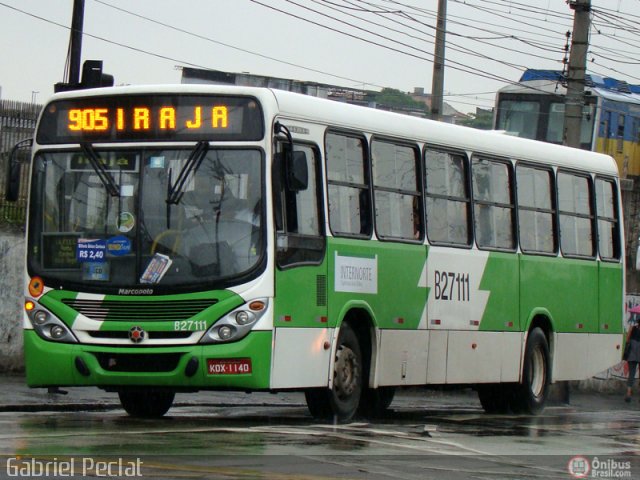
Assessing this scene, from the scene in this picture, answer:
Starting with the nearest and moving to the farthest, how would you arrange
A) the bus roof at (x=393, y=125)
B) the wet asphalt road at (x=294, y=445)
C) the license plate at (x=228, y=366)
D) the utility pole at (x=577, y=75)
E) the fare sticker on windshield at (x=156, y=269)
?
the wet asphalt road at (x=294, y=445), the license plate at (x=228, y=366), the fare sticker on windshield at (x=156, y=269), the bus roof at (x=393, y=125), the utility pole at (x=577, y=75)

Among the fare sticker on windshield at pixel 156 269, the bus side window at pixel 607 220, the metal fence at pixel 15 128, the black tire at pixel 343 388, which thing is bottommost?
the black tire at pixel 343 388

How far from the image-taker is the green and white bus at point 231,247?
1407 cm

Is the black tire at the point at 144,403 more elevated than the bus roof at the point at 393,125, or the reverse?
the bus roof at the point at 393,125

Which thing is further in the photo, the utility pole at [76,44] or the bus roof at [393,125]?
the utility pole at [76,44]

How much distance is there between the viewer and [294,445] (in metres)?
11.8

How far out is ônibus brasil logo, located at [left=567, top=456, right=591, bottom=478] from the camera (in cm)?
1092

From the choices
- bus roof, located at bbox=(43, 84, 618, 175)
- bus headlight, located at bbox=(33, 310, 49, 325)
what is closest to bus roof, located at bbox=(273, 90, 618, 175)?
bus roof, located at bbox=(43, 84, 618, 175)

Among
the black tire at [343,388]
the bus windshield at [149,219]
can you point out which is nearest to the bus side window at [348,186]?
the black tire at [343,388]

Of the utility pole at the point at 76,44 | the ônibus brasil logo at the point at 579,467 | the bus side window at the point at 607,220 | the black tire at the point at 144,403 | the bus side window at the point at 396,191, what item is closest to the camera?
the ônibus brasil logo at the point at 579,467

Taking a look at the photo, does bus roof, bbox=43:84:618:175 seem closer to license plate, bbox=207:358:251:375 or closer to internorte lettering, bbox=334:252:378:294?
internorte lettering, bbox=334:252:378:294

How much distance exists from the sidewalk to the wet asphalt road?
8 centimetres

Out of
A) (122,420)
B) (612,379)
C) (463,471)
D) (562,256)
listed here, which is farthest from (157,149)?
(612,379)
